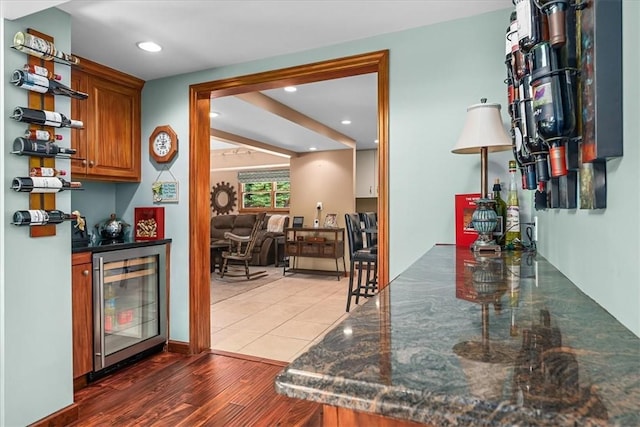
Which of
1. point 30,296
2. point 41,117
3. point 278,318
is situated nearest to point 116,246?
point 30,296

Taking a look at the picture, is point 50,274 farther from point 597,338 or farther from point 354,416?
point 597,338

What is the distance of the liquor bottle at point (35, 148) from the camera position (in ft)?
6.10

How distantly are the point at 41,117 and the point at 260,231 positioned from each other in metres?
6.25

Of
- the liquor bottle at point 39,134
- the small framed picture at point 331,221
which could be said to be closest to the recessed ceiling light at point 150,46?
the liquor bottle at point 39,134

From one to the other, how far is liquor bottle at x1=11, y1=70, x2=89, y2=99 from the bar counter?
2.07 m

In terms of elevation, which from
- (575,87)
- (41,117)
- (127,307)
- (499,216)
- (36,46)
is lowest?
(127,307)

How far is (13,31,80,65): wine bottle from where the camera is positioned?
1860 mm

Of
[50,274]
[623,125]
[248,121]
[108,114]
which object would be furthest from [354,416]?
[248,121]

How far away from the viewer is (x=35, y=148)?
6.22ft

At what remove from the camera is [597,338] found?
58cm

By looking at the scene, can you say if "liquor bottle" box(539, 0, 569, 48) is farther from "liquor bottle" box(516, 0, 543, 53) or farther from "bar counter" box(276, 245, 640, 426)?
"bar counter" box(276, 245, 640, 426)

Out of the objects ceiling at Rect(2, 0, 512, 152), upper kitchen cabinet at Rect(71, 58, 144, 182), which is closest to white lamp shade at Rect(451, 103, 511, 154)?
ceiling at Rect(2, 0, 512, 152)

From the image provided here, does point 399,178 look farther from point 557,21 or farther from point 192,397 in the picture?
point 192,397

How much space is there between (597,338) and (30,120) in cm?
238
